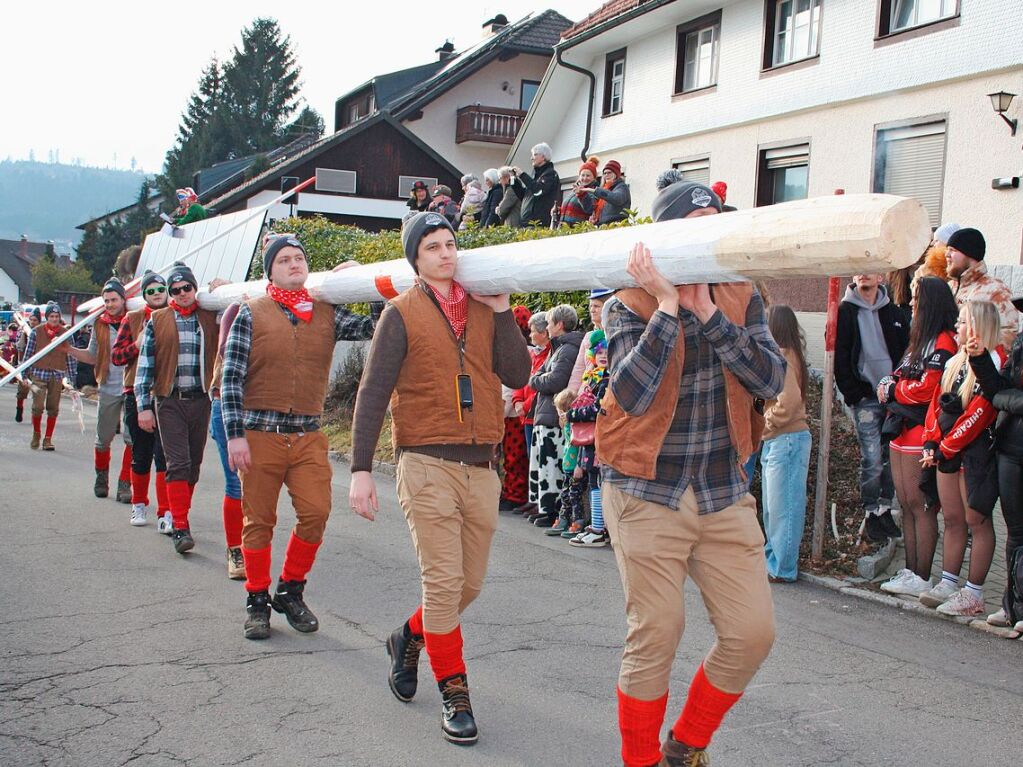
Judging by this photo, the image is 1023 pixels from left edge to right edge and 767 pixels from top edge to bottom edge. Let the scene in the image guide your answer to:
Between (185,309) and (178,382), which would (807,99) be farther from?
(178,382)

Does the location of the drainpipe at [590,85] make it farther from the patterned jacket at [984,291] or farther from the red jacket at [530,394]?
the patterned jacket at [984,291]

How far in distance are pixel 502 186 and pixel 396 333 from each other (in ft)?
38.4

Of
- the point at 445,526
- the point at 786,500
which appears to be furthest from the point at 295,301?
the point at 786,500

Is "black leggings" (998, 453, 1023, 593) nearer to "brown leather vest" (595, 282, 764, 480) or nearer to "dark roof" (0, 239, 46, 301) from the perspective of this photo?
"brown leather vest" (595, 282, 764, 480)

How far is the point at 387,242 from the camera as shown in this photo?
1547 centimetres

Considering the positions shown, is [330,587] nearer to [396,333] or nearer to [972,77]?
[396,333]

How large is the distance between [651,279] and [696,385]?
16.5 inches

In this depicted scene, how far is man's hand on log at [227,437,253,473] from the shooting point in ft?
17.9

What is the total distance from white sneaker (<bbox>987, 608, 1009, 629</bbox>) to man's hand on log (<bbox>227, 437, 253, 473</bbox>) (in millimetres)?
4363

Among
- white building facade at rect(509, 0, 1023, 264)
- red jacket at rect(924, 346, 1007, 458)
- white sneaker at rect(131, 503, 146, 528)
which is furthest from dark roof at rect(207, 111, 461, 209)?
red jacket at rect(924, 346, 1007, 458)

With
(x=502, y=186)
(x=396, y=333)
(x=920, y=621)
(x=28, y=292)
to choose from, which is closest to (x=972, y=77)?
(x=502, y=186)

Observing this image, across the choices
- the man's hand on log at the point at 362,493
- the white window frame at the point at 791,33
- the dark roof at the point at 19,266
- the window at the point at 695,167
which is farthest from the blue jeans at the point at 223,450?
the dark roof at the point at 19,266

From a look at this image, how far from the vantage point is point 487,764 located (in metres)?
3.92

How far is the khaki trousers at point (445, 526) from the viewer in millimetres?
4199
